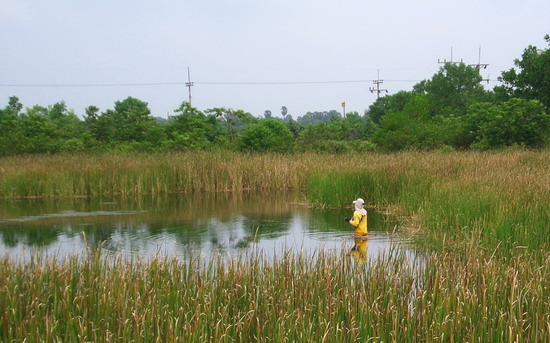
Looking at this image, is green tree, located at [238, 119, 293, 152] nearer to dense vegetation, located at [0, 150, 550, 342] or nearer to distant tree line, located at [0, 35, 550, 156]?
distant tree line, located at [0, 35, 550, 156]

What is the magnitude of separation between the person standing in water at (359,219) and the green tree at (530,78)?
23.8 m

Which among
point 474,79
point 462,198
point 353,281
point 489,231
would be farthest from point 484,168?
point 474,79

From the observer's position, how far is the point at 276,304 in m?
5.34

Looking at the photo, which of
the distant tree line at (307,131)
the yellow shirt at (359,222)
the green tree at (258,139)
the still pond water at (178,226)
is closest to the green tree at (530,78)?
the distant tree line at (307,131)

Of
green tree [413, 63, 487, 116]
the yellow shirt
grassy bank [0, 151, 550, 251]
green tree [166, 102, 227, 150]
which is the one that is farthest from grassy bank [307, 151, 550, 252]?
green tree [413, 63, 487, 116]

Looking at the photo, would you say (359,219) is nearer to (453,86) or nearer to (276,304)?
(276,304)

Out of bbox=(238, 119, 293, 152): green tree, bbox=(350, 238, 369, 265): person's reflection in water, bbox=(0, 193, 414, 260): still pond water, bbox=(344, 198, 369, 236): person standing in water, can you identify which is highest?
bbox=(238, 119, 293, 152): green tree

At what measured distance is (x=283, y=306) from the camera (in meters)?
5.29

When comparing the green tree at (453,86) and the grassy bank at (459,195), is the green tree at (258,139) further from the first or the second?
the green tree at (453,86)

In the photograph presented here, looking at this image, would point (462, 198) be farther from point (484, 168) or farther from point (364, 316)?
point (364, 316)

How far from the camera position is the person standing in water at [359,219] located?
34.6 feet

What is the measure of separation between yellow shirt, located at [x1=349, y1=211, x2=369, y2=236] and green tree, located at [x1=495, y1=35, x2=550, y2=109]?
2377 centimetres

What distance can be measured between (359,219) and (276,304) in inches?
217

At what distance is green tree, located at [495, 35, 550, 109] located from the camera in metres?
31.4
